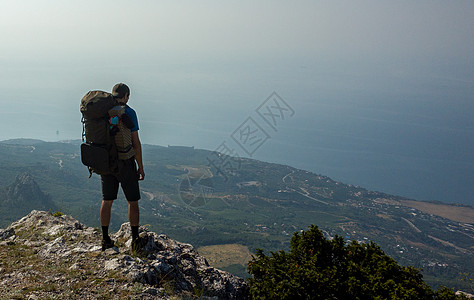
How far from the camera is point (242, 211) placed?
161125mm

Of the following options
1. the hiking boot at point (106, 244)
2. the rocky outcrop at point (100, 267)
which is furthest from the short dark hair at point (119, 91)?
the rocky outcrop at point (100, 267)

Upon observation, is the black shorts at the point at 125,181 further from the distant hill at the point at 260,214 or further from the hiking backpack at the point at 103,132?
the distant hill at the point at 260,214

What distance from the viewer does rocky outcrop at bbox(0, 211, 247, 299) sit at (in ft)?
18.4

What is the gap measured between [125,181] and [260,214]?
159 meters

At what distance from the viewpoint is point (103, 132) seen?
249 inches

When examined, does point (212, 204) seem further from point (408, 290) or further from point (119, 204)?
point (408, 290)

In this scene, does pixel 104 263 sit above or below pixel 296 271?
above

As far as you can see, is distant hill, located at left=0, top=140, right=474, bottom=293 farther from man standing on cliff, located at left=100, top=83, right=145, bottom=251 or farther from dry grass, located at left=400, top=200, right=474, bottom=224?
man standing on cliff, located at left=100, top=83, right=145, bottom=251

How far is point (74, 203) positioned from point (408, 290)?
137552mm

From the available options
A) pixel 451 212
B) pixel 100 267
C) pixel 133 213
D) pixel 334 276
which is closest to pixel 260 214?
pixel 451 212

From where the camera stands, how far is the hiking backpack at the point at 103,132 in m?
6.20

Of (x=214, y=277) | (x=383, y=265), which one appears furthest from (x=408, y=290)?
(x=214, y=277)

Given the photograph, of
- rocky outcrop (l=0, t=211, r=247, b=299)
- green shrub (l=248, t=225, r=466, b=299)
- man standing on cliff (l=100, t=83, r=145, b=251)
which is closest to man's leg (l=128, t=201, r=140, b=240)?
man standing on cliff (l=100, t=83, r=145, b=251)

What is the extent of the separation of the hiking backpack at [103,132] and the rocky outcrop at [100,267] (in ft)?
7.05
